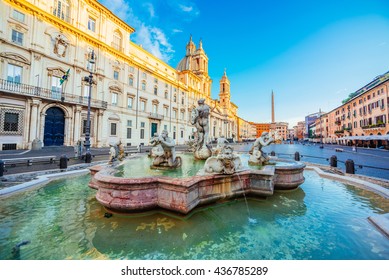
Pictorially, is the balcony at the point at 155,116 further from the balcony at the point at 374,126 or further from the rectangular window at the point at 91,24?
the balcony at the point at 374,126

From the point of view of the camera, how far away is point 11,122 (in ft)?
50.6

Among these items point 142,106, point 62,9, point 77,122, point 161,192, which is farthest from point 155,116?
point 161,192

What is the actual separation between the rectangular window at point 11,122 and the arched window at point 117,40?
16.3 m

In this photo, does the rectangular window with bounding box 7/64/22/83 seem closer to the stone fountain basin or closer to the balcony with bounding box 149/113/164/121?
the balcony with bounding box 149/113/164/121

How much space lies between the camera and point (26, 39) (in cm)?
1650

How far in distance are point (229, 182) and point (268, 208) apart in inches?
40.6

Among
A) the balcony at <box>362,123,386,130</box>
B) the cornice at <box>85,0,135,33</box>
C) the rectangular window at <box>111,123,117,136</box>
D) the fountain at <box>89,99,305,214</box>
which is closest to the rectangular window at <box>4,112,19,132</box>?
the rectangular window at <box>111,123,117,136</box>

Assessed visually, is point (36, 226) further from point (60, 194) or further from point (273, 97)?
point (273, 97)

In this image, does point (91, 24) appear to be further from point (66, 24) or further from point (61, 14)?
point (66, 24)

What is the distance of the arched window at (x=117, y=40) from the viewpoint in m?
25.5

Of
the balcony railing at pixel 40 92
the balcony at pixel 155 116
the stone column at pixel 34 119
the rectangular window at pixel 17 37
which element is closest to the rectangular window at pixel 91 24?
the rectangular window at pixel 17 37

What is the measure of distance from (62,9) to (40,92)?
36.8 feet

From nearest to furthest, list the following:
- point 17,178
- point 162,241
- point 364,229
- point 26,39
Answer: point 162,241, point 364,229, point 17,178, point 26,39
